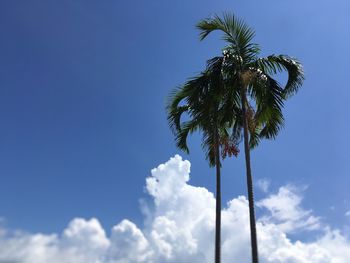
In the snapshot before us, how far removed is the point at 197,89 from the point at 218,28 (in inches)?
86.8

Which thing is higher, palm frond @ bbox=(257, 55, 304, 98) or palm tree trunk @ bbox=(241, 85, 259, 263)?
palm frond @ bbox=(257, 55, 304, 98)

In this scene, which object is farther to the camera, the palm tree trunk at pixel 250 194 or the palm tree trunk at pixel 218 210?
the palm tree trunk at pixel 218 210

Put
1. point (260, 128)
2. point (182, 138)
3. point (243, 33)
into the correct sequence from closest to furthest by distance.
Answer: point (243, 33) → point (260, 128) → point (182, 138)

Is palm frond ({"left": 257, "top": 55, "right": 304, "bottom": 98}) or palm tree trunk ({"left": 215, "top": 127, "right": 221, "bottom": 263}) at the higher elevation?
palm frond ({"left": 257, "top": 55, "right": 304, "bottom": 98})

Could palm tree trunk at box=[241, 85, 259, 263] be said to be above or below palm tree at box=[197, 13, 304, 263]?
below

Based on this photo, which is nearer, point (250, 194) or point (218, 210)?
point (250, 194)

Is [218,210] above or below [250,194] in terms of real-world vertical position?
above

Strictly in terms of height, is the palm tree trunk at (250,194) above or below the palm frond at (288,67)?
below

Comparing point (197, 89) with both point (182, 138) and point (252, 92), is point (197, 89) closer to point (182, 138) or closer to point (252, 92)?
point (252, 92)

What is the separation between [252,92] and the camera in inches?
591

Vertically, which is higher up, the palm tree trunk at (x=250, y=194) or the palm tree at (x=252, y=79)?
the palm tree at (x=252, y=79)

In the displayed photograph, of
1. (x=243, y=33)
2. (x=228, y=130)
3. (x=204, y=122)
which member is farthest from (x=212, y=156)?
(x=243, y=33)

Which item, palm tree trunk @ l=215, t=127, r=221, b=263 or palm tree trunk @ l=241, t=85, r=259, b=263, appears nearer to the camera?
palm tree trunk @ l=241, t=85, r=259, b=263

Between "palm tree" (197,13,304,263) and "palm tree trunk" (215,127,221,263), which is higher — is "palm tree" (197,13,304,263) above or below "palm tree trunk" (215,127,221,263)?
above
